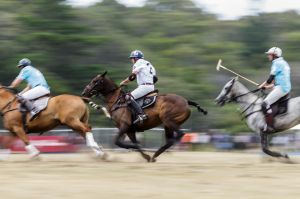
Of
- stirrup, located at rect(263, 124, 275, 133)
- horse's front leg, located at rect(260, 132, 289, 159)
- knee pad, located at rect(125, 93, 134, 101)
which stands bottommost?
horse's front leg, located at rect(260, 132, 289, 159)

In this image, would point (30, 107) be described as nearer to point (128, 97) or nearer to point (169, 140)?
point (128, 97)

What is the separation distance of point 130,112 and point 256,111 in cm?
→ 306

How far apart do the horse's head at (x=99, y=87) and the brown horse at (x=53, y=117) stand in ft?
1.01

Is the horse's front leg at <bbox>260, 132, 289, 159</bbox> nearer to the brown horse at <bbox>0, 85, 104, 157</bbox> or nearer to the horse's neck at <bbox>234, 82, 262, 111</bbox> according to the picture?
the horse's neck at <bbox>234, 82, 262, 111</bbox>

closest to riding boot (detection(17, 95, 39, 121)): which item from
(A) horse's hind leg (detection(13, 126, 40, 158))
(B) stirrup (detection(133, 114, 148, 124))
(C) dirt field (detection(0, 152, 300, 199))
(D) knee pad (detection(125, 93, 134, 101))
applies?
(A) horse's hind leg (detection(13, 126, 40, 158))

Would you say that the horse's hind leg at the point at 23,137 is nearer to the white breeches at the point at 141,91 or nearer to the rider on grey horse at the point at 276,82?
the white breeches at the point at 141,91

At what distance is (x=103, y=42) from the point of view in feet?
152

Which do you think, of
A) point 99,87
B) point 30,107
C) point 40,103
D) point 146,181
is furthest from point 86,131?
point 146,181

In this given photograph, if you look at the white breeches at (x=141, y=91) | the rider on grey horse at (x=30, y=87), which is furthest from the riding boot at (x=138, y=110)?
the rider on grey horse at (x=30, y=87)

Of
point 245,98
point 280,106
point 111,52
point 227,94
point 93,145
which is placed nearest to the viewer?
point 93,145

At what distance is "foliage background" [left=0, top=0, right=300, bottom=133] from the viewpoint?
138 ft

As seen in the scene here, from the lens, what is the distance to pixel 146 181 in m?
12.7

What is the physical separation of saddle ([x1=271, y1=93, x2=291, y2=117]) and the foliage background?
23471mm

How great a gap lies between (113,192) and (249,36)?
71.4 meters
